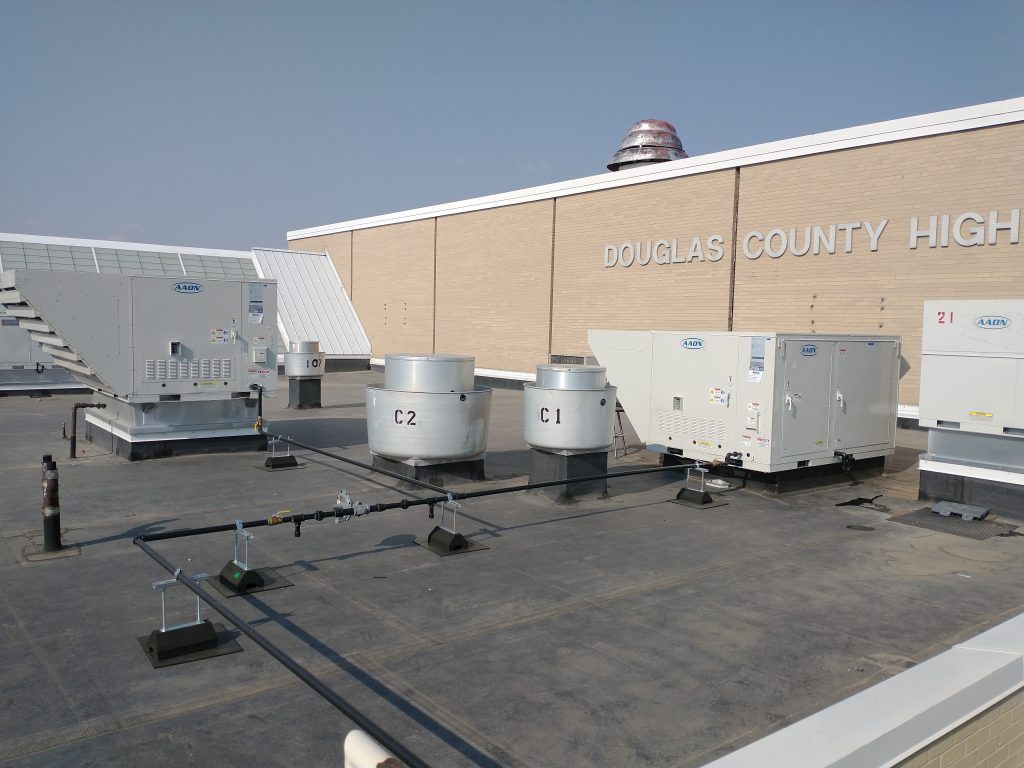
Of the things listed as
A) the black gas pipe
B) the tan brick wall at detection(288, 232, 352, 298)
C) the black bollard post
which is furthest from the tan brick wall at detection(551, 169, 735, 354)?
the black gas pipe

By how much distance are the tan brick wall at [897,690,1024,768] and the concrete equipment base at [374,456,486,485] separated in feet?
26.9

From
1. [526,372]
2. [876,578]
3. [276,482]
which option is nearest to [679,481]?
[876,578]

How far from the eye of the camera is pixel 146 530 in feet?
29.5

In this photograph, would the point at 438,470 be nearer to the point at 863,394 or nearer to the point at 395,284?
the point at 863,394

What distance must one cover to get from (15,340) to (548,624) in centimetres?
2148

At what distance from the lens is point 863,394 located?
504 inches

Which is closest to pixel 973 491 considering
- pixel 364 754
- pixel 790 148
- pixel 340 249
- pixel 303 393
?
pixel 364 754

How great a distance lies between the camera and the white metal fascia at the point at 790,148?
17.0 metres

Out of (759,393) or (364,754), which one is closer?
(364,754)

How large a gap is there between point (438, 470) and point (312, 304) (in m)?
28.8

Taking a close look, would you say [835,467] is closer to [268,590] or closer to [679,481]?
[679,481]

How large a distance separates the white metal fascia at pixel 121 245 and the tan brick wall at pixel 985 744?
34.4 metres

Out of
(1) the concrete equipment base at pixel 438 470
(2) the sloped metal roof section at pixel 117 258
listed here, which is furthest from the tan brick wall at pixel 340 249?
(1) the concrete equipment base at pixel 438 470

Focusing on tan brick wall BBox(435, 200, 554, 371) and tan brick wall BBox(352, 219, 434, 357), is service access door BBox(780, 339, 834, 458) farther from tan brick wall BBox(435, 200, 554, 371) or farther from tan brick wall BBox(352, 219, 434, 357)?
tan brick wall BBox(352, 219, 434, 357)
